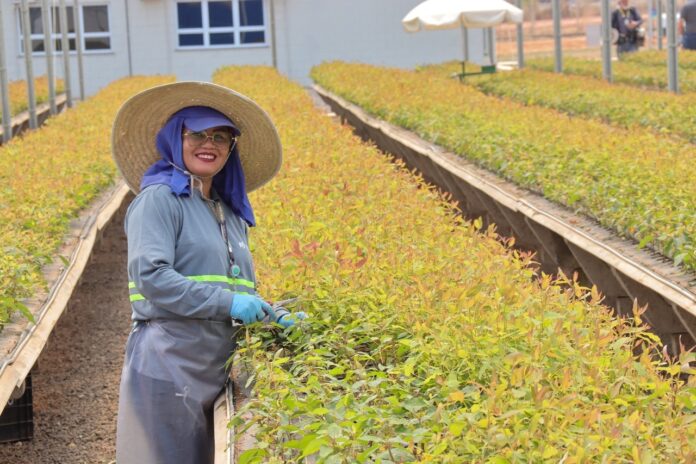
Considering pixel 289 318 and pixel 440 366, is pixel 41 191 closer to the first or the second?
pixel 289 318

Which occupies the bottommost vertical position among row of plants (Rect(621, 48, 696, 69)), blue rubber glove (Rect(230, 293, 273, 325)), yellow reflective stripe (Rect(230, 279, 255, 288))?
blue rubber glove (Rect(230, 293, 273, 325))

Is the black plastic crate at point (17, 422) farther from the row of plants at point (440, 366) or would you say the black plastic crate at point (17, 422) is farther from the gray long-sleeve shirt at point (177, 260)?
the gray long-sleeve shirt at point (177, 260)

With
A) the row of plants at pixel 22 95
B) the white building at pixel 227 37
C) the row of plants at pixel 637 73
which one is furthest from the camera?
the white building at pixel 227 37

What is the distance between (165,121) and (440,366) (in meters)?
1.42

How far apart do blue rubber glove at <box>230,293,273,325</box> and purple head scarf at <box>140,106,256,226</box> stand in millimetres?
392

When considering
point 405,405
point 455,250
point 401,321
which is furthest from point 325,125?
point 405,405

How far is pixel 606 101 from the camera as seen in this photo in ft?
46.2

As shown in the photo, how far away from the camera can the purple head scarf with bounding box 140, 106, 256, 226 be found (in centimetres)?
383

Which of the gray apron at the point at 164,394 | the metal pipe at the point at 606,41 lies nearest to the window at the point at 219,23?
the metal pipe at the point at 606,41

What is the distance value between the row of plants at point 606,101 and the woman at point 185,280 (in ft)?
24.6

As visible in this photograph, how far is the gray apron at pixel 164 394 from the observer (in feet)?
12.4

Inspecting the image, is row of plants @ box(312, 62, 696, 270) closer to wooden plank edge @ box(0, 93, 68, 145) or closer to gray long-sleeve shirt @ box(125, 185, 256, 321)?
gray long-sleeve shirt @ box(125, 185, 256, 321)

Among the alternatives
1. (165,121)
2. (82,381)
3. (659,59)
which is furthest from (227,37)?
(165,121)

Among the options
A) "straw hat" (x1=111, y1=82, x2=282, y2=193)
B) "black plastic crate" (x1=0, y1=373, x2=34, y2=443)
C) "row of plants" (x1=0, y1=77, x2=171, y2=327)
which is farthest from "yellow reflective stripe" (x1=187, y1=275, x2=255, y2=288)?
"black plastic crate" (x1=0, y1=373, x2=34, y2=443)
